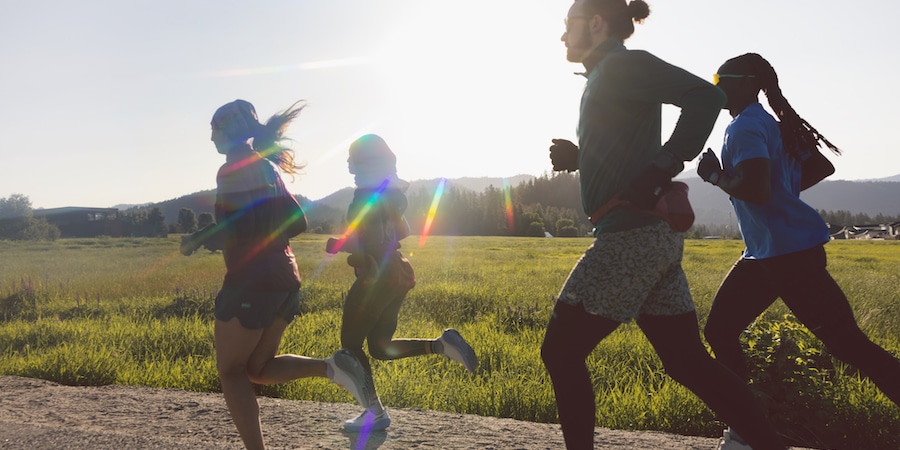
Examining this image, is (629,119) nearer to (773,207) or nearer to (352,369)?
(773,207)

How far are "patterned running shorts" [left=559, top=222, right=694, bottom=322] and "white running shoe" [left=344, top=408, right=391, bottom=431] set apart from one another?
6.28ft

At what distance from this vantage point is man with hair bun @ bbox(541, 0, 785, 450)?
6.89ft

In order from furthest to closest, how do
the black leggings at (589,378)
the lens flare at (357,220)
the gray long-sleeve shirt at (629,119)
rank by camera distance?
the lens flare at (357,220) → the black leggings at (589,378) → the gray long-sleeve shirt at (629,119)

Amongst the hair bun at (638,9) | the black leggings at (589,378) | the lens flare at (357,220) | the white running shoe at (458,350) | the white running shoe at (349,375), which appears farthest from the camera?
the white running shoe at (458,350)

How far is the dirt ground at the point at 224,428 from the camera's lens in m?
3.41

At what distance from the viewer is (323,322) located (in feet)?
25.7

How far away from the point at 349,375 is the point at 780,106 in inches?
107

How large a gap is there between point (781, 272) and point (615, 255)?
4.09 ft

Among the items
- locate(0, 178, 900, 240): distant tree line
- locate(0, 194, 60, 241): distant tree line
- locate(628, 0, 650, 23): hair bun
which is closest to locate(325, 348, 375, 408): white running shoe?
locate(628, 0, 650, 23): hair bun

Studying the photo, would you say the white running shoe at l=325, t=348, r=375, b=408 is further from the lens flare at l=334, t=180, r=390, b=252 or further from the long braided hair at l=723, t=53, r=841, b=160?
the long braided hair at l=723, t=53, r=841, b=160

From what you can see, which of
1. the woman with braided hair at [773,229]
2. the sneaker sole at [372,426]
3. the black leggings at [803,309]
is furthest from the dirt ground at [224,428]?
the woman with braided hair at [773,229]

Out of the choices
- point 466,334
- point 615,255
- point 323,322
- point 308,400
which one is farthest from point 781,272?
point 323,322

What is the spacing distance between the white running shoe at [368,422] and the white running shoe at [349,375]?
63 centimetres

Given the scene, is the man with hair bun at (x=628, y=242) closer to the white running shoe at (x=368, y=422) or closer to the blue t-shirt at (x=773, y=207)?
the blue t-shirt at (x=773, y=207)
